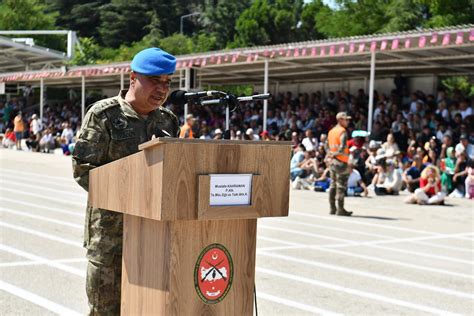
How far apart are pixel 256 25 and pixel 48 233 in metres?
64.5

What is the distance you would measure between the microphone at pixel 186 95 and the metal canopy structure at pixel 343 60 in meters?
13.9

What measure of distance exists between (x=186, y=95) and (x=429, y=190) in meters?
12.7

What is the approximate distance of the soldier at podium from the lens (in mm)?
3547

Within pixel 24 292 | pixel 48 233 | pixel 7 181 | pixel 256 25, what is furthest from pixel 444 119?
pixel 256 25

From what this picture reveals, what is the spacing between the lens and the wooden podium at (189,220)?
2.91 meters

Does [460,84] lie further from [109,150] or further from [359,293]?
[109,150]

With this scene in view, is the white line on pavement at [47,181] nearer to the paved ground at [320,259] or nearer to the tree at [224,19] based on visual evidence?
the paved ground at [320,259]

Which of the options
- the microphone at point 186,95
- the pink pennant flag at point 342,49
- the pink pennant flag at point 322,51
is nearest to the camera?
the microphone at point 186,95

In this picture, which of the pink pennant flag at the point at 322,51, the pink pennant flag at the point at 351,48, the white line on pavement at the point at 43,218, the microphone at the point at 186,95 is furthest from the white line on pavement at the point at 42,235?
the pink pennant flag at the point at 322,51

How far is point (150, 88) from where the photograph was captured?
3.55 m

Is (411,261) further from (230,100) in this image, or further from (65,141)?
(65,141)

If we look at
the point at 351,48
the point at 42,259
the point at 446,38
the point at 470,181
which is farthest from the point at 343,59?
the point at 42,259

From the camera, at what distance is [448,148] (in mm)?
17469

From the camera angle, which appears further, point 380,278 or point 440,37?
point 440,37
